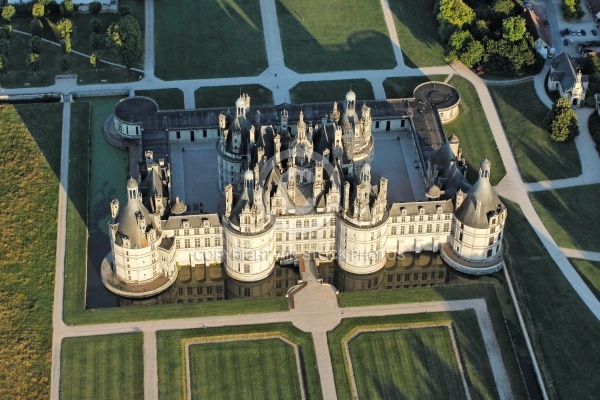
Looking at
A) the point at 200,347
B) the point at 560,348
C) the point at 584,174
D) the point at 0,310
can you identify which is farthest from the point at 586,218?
the point at 0,310

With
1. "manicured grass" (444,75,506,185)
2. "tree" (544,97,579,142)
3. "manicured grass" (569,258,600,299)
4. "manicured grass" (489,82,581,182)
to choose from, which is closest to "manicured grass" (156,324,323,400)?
"manicured grass" (569,258,600,299)

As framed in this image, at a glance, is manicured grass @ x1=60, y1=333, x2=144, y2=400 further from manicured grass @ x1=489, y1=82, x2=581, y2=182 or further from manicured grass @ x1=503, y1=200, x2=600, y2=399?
manicured grass @ x1=489, y1=82, x2=581, y2=182

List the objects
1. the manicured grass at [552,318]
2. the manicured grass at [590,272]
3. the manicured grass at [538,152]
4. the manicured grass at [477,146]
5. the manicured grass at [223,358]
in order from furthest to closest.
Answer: the manicured grass at [477,146] → the manicured grass at [538,152] → the manicured grass at [590,272] → the manicured grass at [552,318] → the manicured grass at [223,358]

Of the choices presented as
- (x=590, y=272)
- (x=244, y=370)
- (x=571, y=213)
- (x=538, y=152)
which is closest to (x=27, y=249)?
(x=244, y=370)

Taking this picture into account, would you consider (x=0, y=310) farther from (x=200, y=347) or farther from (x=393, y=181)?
(x=393, y=181)

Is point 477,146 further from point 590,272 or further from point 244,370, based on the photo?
point 244,370

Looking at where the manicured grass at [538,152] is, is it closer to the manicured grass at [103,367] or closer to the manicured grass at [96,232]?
the manicured grass at [96,232]

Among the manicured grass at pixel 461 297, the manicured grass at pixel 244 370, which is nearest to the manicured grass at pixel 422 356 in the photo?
the manicured grass at pixel 461 297
